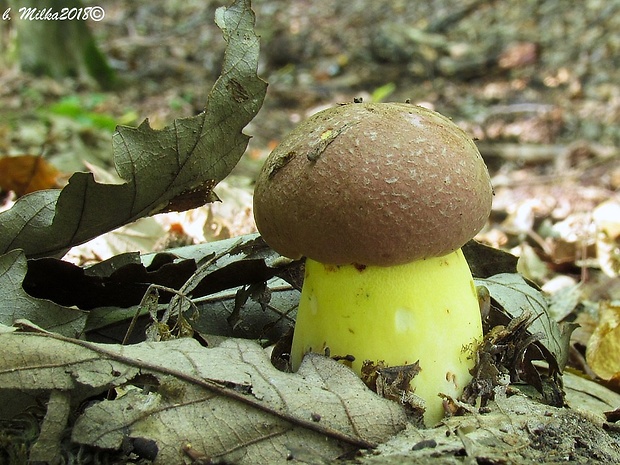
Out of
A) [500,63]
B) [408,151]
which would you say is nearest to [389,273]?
[408,151]

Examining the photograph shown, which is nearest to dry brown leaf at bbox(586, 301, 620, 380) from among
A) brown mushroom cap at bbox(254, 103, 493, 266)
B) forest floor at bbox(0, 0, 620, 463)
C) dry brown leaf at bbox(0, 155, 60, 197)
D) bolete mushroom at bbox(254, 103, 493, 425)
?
forest floor at bbox(0, 0, 620, 463)

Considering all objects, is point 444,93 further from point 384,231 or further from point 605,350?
point 384,231

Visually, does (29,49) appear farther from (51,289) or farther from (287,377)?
(287,377)

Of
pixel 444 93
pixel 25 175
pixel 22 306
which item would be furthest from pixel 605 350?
pixel 444 93

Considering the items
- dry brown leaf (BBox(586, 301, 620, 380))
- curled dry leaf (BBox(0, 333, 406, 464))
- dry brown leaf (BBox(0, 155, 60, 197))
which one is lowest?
dry brown leaf (BBox(586, 301, 620, 380))

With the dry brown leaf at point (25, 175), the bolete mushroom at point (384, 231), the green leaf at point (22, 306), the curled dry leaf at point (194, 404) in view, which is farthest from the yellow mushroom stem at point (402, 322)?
the dry brown leaf at point (25, 175)
